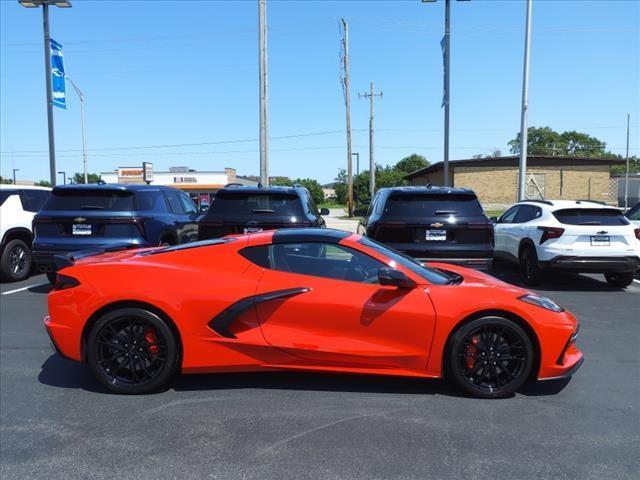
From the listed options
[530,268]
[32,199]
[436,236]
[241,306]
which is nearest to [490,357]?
[241,306]

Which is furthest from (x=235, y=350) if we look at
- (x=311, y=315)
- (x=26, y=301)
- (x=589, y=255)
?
(x=589, y=255)

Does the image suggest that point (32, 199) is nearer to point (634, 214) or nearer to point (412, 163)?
point (634, 214)

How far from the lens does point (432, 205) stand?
7.88 metres

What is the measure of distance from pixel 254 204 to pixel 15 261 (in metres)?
4.96

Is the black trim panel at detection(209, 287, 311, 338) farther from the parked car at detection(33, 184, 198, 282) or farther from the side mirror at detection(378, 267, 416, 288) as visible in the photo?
the parked car at detection(33, 184, 198, 282)

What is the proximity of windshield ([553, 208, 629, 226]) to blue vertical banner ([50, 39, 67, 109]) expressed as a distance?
15.1 m

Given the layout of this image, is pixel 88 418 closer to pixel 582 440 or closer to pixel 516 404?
pixel 516 404

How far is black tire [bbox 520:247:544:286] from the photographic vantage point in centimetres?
899

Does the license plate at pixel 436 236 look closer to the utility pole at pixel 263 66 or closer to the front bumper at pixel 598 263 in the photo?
the front bumper at pixel 598 263

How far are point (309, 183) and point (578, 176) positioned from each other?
6075 cm

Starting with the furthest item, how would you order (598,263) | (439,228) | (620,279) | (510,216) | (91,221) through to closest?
(510,216) → (620,279) → (598,263) → (91,221) → (439,228)

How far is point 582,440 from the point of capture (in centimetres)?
341

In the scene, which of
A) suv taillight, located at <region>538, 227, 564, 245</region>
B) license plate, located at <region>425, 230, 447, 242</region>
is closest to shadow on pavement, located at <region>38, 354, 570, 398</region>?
license plate, located at <region>425, 230, 447, 242</region>

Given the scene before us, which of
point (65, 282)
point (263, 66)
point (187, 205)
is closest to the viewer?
point (65, 282)
